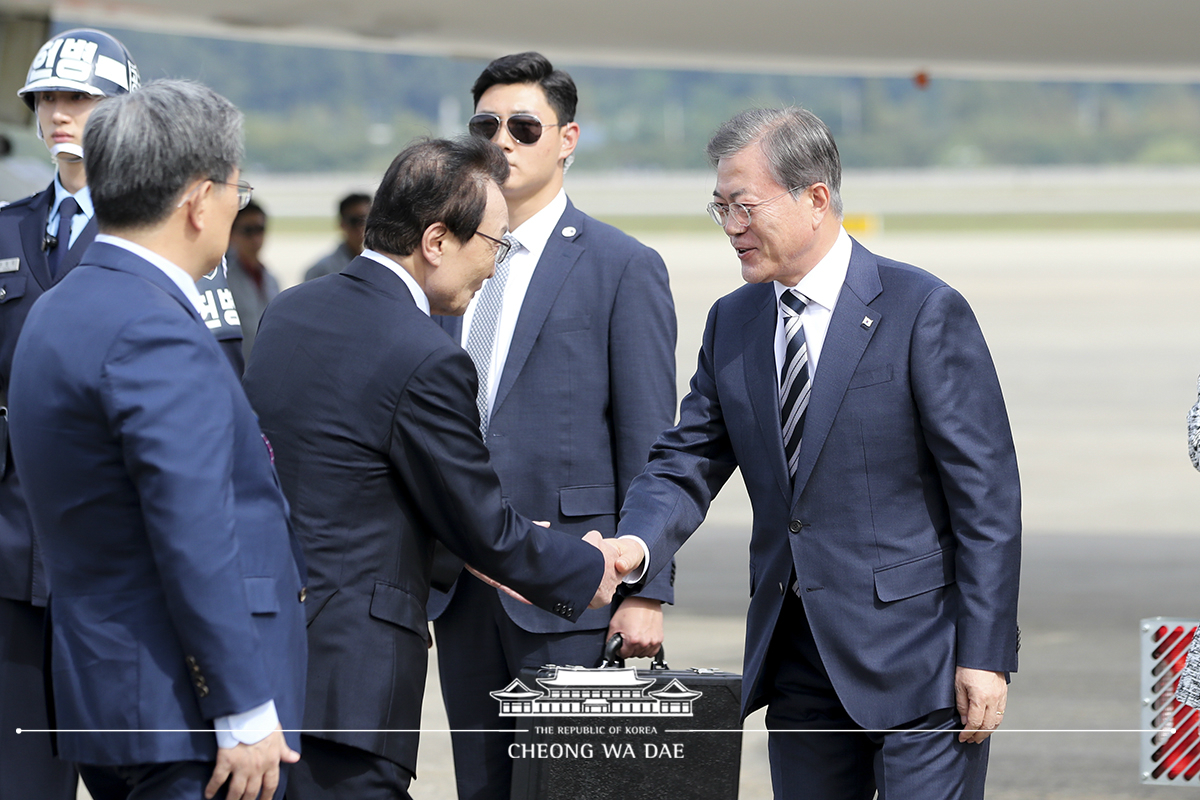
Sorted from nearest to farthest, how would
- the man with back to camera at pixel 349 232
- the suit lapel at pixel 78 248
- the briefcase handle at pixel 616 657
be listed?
the briefcase handle at pixel 616 657
the suit lapel at pixel 78 248
the man with back to camera at pixel 349 232

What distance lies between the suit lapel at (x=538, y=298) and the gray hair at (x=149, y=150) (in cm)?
140

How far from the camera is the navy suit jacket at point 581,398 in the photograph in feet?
12.3

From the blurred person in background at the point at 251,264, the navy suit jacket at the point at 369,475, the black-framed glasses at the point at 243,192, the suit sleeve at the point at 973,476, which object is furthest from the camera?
the blurred person in background at the point at 251,264

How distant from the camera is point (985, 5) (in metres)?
7.84

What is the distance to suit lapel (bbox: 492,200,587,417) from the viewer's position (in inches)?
148

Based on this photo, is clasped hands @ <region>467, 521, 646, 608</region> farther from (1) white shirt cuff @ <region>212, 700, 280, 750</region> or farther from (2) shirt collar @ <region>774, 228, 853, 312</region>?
(1) white shirt cuff @ <region>212, 700, 280, 750</region>

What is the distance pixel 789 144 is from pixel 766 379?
0.54 meters

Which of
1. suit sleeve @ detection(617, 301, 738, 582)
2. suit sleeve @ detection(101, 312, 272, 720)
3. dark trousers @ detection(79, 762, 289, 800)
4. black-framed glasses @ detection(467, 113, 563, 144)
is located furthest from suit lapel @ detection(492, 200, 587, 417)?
dark trousers @ detection(79, 762, 289, 800)

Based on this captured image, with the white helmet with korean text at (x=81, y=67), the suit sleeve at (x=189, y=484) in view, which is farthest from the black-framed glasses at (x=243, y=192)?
the white helmet with korean text at (x=81, y=67)

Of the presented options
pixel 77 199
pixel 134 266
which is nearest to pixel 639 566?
pixel 134 266

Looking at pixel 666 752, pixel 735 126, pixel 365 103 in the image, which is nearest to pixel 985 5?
pixel 735 126

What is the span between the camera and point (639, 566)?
342cm

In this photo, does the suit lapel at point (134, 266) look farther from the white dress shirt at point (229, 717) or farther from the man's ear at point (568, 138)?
the man's ear at point (568, 138)

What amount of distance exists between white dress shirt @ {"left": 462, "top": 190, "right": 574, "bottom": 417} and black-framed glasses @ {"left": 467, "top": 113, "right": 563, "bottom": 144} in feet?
0.66
